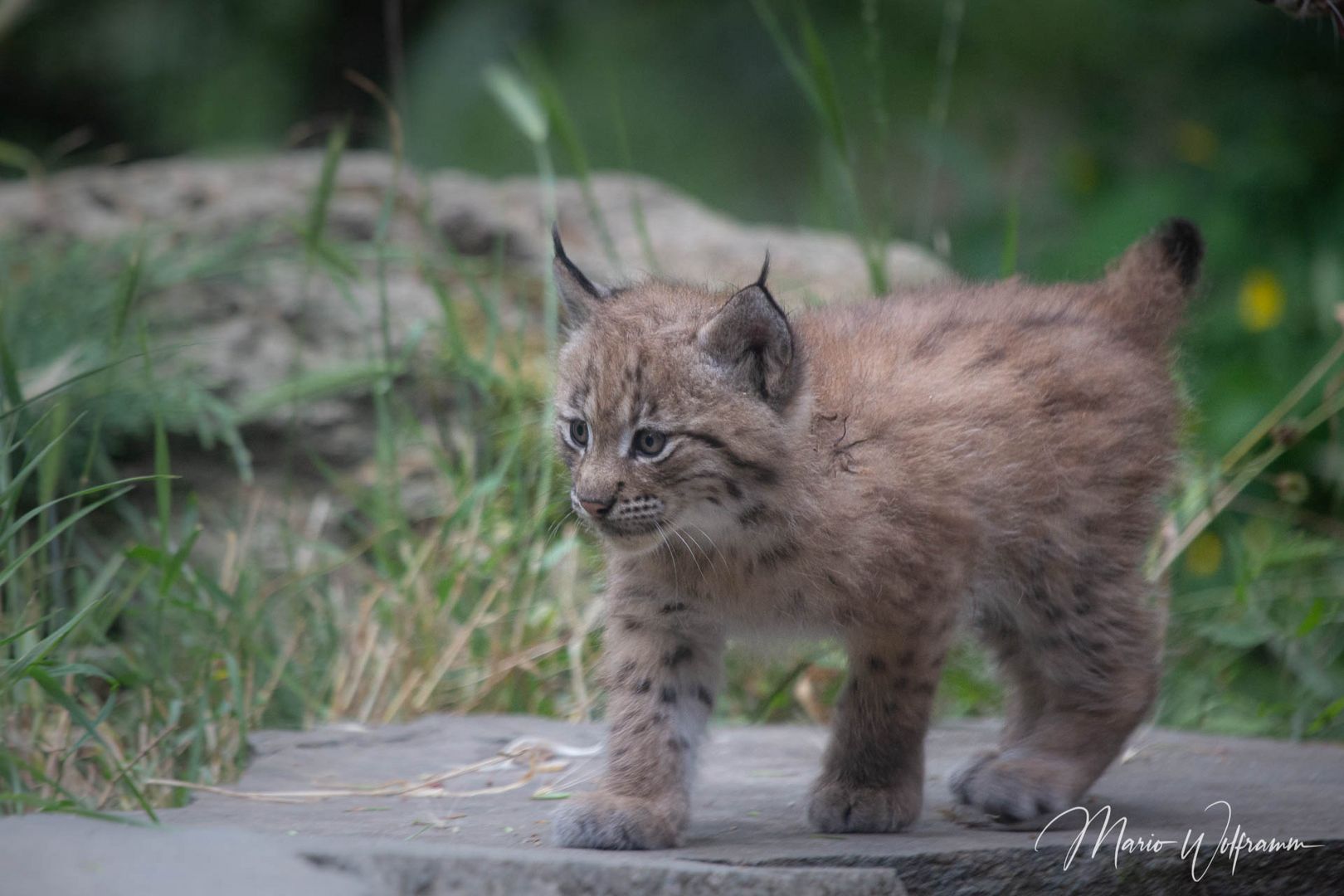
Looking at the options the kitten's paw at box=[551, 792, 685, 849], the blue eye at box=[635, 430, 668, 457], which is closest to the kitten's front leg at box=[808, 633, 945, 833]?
the kitten's paw at box=[551, 792, 685, 849]

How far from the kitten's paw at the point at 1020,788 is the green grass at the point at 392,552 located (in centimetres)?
65

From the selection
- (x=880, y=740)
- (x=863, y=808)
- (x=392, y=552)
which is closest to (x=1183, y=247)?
(x=880, y=740)

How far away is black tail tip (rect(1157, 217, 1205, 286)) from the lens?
14.6ft

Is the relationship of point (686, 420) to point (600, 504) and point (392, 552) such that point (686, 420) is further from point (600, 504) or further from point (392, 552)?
point (392, 552)

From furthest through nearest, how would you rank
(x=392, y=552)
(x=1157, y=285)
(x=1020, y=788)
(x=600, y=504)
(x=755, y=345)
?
(x=392, y=552), (x=1157, y=285), (x=1020, y=788), (x=755, y=345), (x=600, y=504)

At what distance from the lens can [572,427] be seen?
3781mm

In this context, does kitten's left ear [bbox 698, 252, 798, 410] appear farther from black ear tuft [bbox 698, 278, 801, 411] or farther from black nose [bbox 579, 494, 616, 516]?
black nose [bbox 579, 494, 616, 516]

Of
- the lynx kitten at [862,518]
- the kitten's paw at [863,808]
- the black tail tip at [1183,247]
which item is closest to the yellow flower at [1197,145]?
the black tail tip at [1183,247]

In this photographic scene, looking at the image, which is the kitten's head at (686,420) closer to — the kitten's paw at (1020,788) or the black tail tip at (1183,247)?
the kitten's paw at (1020,788)

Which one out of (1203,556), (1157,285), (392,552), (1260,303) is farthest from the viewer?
(1260,303)

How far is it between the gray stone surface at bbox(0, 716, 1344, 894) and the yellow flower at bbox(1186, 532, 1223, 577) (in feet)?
4.31

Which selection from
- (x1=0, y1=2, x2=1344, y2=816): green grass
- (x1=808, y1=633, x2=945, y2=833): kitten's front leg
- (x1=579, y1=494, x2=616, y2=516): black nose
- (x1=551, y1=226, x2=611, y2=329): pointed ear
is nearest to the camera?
(x1=579, y1=494, x2=616, y2=516): black nose

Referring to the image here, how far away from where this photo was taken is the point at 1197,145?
839 cm

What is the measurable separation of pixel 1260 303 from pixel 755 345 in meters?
4.68
